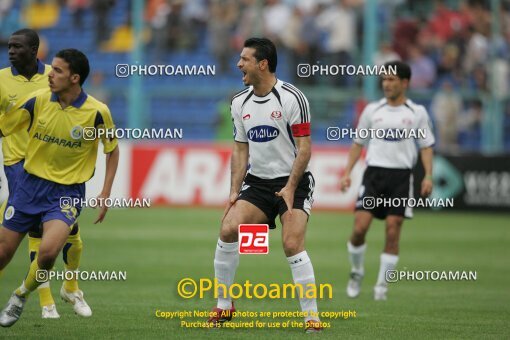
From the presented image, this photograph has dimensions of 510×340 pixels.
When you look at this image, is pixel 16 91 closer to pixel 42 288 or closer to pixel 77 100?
pixel 77 100

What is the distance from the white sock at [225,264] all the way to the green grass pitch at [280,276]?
0.32 metres

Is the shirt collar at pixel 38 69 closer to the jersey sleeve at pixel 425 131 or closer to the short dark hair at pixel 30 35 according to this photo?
the short dark hair at pixel 30 35

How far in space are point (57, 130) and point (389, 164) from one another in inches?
192

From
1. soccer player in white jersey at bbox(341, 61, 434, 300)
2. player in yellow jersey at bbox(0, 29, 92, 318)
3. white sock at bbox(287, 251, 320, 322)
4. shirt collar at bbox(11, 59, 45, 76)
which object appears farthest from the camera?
soccer player in white jersey at bbox(341, 61, 434, 300)

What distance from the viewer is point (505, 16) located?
1011 inches

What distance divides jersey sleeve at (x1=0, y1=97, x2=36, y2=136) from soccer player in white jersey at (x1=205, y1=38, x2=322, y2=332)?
1863 millimetres

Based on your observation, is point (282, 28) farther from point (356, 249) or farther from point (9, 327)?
point (9, 327)

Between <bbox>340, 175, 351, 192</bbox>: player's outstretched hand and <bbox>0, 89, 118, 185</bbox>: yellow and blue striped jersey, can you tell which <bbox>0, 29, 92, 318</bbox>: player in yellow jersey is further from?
<bbox>340, 175, 351, 192</bbox>: player's outstretched hand

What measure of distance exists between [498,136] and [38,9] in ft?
40.4

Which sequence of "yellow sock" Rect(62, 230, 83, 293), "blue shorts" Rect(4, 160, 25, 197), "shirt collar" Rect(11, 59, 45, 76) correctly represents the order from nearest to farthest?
"blue shorts" Rect(4, 160, 25, 197) < "yellow sock" Rect(62, 230, 83, 293) < "shirt collar" Rect(11, 59, 45, 76)

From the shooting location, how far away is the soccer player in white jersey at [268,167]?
361 inches

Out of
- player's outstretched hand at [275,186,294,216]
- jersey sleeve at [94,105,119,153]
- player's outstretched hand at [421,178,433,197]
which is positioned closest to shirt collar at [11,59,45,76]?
jersey sleeve at [94,105,119,153]

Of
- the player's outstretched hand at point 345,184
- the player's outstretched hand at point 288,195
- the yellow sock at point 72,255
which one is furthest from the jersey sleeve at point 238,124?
the player's outstretched hand at point 345,184

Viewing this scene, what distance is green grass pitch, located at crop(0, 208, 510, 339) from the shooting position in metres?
9.41
